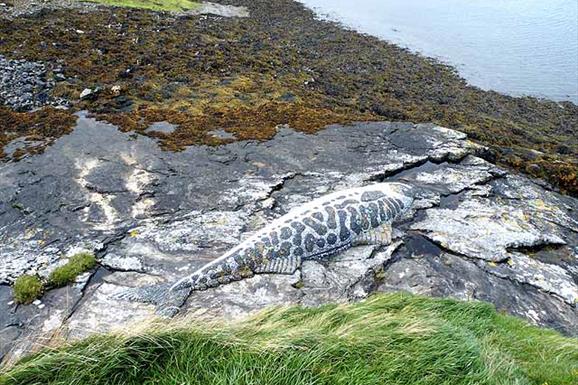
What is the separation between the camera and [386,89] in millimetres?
21578

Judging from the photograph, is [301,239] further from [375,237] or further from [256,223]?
[375,237]

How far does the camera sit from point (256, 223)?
388 inches

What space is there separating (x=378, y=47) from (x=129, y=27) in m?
14.2

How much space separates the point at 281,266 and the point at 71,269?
139 inches

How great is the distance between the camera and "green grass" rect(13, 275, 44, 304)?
7.59m

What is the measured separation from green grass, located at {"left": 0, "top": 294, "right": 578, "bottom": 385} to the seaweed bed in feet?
24.5

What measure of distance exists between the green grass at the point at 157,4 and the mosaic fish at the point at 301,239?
78.2 ft

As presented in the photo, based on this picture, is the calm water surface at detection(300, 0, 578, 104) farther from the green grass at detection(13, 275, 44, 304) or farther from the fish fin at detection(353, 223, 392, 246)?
the green grass at detection(13, 275, 44, 304)

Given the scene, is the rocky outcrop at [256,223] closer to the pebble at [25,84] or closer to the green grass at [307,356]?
the green grass at [307,356]

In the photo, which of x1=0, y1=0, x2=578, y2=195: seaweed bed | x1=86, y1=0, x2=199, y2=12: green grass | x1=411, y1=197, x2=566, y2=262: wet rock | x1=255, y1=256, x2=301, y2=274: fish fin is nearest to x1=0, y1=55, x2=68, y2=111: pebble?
x1=0, y1=0, x2=578, y2=195: seaweed bed

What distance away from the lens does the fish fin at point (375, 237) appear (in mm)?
9398

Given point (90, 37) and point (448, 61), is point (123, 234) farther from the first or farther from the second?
point (448, 61)

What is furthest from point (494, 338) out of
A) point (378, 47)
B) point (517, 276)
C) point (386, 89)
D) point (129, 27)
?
point (378, 47)

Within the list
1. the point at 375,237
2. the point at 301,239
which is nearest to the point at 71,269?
the point at 301,239
